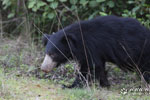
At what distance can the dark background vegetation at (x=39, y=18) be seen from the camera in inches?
267

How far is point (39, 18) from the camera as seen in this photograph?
862cm

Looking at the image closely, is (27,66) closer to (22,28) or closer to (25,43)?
(25,43)

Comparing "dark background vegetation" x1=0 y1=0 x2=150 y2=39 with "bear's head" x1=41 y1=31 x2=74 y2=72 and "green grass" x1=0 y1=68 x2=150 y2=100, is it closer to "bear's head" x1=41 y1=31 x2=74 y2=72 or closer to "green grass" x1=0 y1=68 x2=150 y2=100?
"bear's head" x1=41 y1=31 x2=74 y2=72

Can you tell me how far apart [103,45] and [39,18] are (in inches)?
132

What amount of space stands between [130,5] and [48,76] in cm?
281

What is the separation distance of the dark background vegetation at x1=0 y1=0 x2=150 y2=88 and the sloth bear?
474 millimetres

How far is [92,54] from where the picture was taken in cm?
Answer: 555

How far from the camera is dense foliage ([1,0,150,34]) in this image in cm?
695

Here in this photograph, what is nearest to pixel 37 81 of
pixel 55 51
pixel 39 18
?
pixel 55 51

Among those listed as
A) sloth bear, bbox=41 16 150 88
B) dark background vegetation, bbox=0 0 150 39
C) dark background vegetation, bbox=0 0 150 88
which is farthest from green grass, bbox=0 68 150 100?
dark background vegetation, bbox=0 0 150 39

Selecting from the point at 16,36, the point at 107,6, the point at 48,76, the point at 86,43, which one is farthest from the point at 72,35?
the point at 16,36

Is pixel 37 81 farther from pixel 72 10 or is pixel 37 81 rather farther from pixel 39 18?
pixel 39 18

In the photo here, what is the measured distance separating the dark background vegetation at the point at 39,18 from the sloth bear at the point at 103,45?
0.47 metres

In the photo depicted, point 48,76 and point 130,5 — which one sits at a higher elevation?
point 130,5
